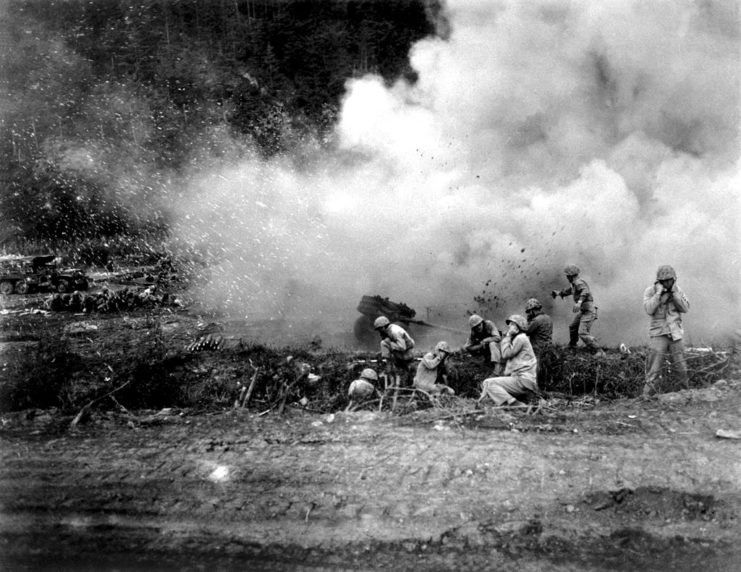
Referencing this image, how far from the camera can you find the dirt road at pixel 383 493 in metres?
4.10

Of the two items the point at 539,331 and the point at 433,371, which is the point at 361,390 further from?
the point at 539,331

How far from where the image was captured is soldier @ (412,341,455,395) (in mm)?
7453

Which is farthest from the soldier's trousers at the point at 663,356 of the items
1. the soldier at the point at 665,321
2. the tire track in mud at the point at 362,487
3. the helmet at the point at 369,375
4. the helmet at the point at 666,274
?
the helmet at the point at 369,375

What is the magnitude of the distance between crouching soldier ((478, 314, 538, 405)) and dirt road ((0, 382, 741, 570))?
2.44 ft

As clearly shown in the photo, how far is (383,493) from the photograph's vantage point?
4.70 meters

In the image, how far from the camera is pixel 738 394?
6.40m

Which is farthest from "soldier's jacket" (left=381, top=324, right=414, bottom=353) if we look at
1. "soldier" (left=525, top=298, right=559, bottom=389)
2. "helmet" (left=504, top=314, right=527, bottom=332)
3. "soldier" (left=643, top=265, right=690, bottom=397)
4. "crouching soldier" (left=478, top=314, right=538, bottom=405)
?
"soldier" (left=643, top=265, right=690, bottom=397)

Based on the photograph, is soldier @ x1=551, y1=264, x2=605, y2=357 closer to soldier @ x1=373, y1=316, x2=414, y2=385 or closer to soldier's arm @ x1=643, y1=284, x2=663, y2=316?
soldier's arm @ x1=643, y1=284, x2=663, y2=316

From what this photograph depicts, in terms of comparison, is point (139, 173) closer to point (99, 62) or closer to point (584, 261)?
point (99, 62)

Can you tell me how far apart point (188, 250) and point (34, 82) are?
10.7 m

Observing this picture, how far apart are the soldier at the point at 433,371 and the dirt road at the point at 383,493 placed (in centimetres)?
133

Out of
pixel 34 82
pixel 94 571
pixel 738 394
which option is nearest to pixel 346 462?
pixel 94 571

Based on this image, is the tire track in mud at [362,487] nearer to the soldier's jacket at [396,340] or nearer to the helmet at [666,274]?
the helmet at [666,274]

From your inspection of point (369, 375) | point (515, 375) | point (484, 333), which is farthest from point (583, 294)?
point (369, 375)
